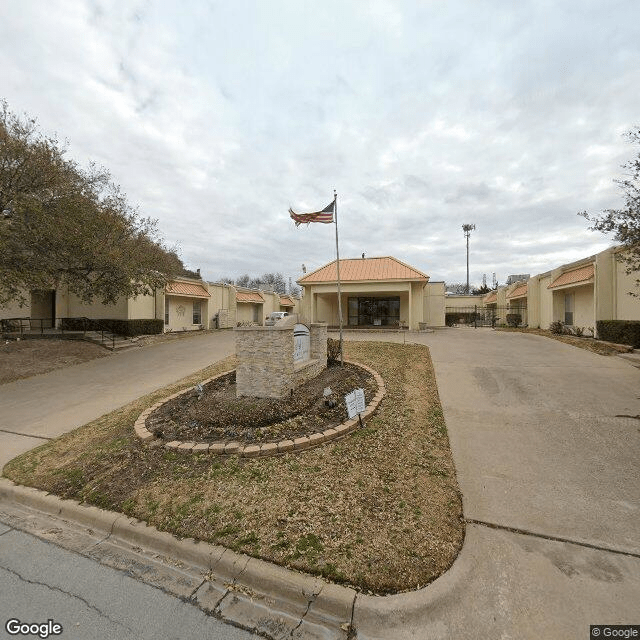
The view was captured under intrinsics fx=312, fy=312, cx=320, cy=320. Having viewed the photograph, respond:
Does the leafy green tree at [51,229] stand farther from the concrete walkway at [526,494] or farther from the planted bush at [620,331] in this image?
the planted bush at [620,331]

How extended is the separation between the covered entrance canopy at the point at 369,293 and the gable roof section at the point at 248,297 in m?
8.03

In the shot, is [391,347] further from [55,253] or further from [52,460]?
[55,253]

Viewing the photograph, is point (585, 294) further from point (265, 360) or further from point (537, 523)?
point (265, 360)

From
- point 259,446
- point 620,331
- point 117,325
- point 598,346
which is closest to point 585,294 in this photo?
point 620,331

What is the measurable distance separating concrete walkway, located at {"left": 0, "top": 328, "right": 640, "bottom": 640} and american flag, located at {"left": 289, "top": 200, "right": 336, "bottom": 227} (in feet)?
16.3

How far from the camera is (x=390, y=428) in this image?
5.00 m

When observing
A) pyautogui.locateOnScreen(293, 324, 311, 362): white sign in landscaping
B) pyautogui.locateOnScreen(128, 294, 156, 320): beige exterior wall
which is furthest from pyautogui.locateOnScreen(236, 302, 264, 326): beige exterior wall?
pyautogui.locateOnScreen(293, 324, 311, 362): white sign in landscaping

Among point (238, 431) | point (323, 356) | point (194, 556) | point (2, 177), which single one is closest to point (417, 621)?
point (194, 556)

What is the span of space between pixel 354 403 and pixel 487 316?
1332 inches

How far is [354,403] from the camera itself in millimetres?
4848

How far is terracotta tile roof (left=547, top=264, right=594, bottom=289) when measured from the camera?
1480cm

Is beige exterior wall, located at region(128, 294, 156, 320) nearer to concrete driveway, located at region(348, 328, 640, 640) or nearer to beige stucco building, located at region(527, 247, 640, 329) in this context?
concrete driveway, located at region(348, 328, 640, 640)

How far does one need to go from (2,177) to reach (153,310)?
35.7ft

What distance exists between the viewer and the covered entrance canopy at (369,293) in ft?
68.5
